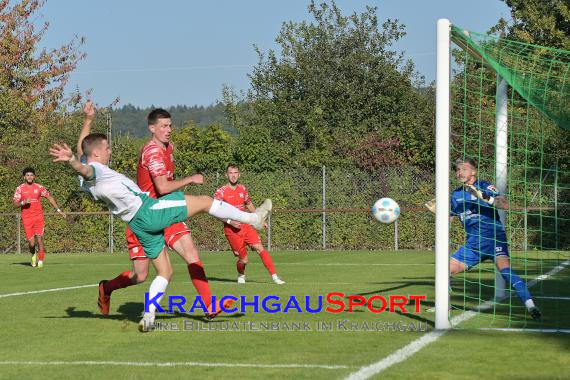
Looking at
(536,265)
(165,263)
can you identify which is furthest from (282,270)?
(165,263)

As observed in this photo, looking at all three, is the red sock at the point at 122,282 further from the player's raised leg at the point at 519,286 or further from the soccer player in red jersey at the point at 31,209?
the soccer player in red jersey at the point at 31,209

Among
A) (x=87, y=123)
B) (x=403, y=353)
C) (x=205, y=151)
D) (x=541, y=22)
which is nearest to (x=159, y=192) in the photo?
(x=87, y=123)

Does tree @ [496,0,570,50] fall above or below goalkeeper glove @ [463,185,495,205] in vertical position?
Answer: above

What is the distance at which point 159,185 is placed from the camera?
9336mm

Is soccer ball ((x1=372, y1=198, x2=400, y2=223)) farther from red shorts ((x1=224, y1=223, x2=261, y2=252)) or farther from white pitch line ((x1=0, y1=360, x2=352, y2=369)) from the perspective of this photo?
red shorts ((x1=224, y1=223, x2=261, y2=252))

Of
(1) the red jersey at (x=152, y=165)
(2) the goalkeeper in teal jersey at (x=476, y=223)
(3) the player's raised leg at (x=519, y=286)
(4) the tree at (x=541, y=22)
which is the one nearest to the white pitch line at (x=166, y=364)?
(1) the red jersey at (x=152, y=165)

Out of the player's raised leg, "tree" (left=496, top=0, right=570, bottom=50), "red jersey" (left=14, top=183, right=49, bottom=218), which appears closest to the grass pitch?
the player's raised leg

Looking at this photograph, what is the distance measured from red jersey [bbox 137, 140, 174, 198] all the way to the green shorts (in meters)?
0.26

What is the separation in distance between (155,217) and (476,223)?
400 centimetres

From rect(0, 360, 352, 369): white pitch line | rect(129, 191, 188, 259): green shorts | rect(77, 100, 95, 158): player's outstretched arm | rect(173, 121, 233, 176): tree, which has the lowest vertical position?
rect(0, 360, 352, 369): white pitch line

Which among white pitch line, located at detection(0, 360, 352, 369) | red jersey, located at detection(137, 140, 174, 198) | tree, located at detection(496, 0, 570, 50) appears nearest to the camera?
white pitch line, located at detection(0, 360, 352, 369)

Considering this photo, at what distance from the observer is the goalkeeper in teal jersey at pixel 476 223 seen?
10938mm

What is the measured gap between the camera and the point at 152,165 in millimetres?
9508

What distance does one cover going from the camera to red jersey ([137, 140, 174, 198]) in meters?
9.48
